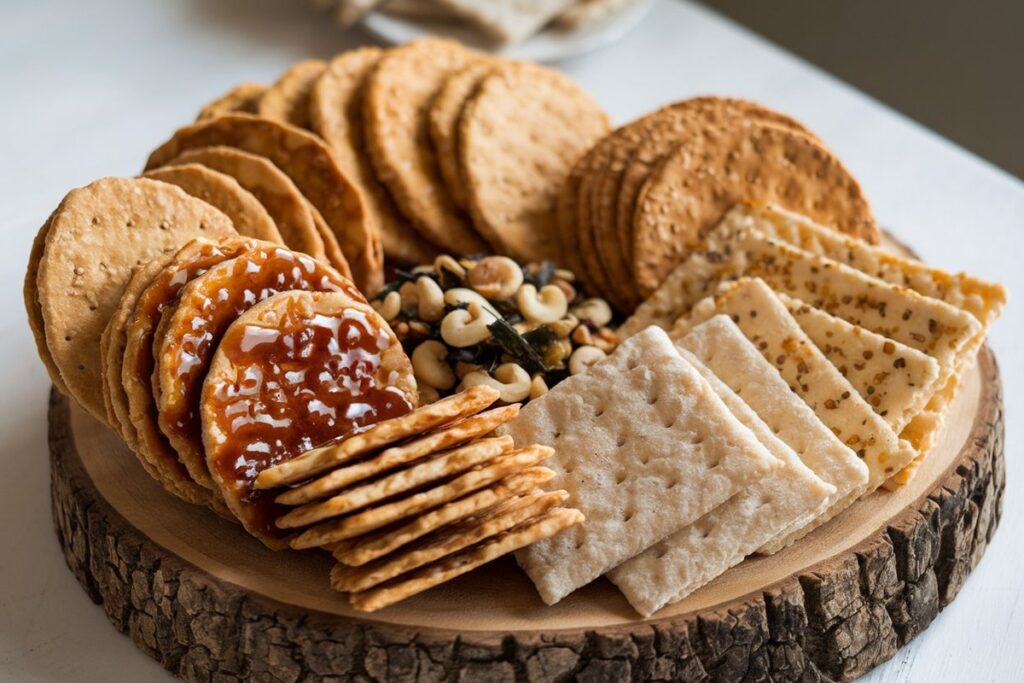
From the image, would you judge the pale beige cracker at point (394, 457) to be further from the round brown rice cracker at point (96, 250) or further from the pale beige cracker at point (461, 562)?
the round brown rice cracker at point (96, 250)

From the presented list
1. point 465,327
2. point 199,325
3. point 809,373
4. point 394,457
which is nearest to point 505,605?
point 394,457

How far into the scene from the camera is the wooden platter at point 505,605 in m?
2.35

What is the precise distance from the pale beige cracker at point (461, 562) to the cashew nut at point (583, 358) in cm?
62

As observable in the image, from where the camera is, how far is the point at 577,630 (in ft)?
7.75

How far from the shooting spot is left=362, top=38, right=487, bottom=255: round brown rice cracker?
3512 mm

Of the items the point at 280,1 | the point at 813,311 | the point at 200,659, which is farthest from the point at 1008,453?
the point at 280,1

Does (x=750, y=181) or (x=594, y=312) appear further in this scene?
(x=750, y=181)

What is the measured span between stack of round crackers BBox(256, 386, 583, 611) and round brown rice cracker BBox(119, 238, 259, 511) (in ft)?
Answer: 0.91

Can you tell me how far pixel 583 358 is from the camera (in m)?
2.96

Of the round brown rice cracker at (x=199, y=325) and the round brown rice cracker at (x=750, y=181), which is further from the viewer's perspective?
the round brown rice cracker at (x=750, y=181)

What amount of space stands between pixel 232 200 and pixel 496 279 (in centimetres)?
71

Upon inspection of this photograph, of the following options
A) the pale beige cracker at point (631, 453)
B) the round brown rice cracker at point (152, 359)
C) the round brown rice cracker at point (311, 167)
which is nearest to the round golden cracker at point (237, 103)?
the round brown rice cracker at point (311, 167)

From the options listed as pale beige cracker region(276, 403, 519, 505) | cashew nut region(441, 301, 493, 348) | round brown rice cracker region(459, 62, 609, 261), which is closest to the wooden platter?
pale beige cracker region(276, 403, 519, 505)

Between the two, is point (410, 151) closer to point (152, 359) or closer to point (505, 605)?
point (152, 359)
